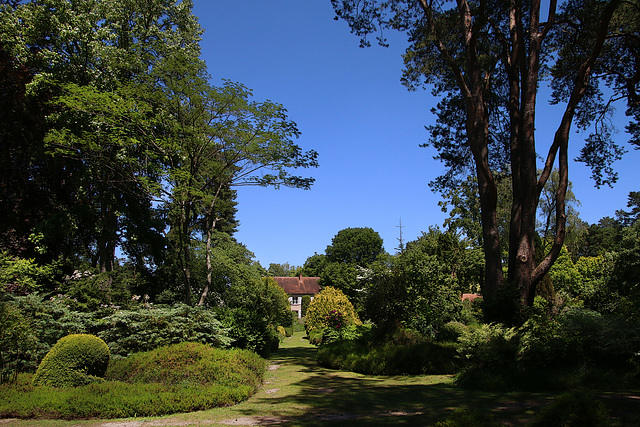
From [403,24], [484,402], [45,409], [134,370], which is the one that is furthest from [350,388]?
[403,24]

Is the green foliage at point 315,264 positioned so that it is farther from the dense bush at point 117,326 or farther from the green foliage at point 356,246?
the dense bush at point 117,326

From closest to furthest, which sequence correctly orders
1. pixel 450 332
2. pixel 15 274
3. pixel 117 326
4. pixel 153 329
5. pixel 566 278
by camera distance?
pixel 153 329 → pixel 117 326 → pixel 15 274 → pixel 450 332 → pixel 566 278

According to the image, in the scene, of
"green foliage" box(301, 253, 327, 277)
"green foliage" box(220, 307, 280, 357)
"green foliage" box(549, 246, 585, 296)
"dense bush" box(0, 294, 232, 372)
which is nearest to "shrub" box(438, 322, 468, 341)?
"green foliage" box(220, 307, 280, 357)

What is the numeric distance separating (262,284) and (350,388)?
15.5 metres

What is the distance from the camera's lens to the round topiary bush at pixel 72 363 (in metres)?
9.01

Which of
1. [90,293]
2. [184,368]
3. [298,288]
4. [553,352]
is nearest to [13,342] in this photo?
[184,368]

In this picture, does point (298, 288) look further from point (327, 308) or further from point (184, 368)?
point (184, 368)

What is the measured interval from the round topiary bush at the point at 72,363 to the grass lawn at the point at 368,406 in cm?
190

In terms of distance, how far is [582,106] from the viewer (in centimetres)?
1509

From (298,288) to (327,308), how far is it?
40.2 meters

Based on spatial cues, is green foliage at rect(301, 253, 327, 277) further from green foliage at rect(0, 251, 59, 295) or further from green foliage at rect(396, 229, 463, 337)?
green foliage at rect(0, 251, 59, 295)

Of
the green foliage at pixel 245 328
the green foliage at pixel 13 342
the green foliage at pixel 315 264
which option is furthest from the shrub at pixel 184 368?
the green foliage at pixel 315 264

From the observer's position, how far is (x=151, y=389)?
8828mm

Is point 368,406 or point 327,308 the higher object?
point 327,308
